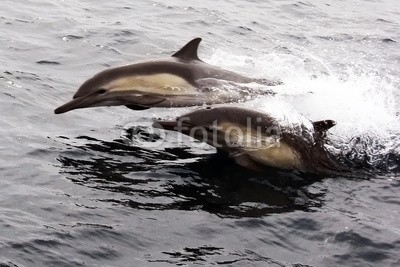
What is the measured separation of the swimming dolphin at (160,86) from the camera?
10.8 m

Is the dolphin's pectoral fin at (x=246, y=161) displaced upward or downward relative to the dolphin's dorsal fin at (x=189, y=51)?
downward

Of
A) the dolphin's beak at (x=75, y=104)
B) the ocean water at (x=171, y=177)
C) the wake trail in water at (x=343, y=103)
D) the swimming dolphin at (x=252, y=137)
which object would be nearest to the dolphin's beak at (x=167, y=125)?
the swimming dolphin at (x=252, y=137)

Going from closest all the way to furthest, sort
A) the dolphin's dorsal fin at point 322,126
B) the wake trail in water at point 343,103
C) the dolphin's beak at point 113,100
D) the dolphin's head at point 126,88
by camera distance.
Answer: the dolphin's dorsal fin at point 322,126 < the wake trail in water at point 343,103 < the dolphin's beak at point 113,100 < the dolphin's head at point 126,88

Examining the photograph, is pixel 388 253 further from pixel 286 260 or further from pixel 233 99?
pixel 233 99

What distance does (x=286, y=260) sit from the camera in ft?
23.9

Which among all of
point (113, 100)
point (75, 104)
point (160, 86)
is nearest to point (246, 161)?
point (160, 86)

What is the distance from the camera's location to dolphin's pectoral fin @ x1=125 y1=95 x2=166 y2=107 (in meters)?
11.0

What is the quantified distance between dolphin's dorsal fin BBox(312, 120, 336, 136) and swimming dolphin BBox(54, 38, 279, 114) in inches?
68.3

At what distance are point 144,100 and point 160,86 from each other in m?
0.31

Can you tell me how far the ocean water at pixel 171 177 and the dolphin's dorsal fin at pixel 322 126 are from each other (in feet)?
1.32

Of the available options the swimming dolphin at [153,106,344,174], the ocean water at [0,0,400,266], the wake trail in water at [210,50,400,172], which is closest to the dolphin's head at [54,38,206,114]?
the ocean water at [0,0,400,266]

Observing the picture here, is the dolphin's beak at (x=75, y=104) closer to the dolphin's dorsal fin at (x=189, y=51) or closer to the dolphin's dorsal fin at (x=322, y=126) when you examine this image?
the dolphin's dorsal fin at (x=189, y=51)

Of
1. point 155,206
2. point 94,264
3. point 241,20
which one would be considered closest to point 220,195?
point 155,206

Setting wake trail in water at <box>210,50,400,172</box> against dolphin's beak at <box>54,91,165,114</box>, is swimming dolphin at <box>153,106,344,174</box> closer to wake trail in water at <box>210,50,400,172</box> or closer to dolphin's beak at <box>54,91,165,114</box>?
wake trail in water at <box>210,50,400,172</box>
